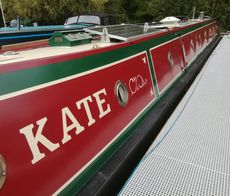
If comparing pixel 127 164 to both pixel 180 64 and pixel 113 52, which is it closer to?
pixel 113 52

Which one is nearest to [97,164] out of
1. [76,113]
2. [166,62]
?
[76,113]

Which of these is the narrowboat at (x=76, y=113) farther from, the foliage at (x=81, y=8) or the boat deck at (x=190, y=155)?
the foliage at (x=81, y=8)

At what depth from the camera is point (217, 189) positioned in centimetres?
137

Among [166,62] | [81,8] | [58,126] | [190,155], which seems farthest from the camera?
[81,8]

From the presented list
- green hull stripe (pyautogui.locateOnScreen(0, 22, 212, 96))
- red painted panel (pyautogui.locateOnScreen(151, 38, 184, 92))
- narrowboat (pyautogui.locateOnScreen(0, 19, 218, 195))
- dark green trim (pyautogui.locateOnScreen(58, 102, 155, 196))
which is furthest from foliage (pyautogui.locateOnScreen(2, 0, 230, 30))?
dark green trim (pyautogui.locateOnScreen(58, 102, 155, 196))

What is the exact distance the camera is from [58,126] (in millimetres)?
1101

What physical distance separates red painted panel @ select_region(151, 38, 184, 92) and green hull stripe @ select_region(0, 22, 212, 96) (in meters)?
0.57

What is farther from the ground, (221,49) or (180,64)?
(180,64)

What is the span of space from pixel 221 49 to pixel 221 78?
8.83ft

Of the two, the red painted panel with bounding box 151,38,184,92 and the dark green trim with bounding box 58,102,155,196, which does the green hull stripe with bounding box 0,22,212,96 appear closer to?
the dark green trim with bounding box 58,102,155,196

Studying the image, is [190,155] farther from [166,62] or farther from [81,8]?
[81,8]

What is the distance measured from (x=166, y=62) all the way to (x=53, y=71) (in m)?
1.81

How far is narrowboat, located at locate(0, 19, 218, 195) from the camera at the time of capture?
0.92 meters

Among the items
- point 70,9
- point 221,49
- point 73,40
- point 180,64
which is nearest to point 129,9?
point 70,9
